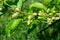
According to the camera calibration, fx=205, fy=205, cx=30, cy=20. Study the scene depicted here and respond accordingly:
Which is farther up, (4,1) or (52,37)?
(4,1)

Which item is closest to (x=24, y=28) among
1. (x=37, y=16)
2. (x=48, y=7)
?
(x=48, y=7)

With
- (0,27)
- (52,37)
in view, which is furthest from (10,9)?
(0,27)

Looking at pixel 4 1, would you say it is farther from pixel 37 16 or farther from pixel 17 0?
pixel 37 16

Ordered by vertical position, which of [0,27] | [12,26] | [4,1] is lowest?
[0,27]

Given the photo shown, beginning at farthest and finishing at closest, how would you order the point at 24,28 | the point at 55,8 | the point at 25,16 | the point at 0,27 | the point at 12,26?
the point at 0,27 → the point at 24,28 → the point at 55,8 → the point at 25,16 → the point at 12,26

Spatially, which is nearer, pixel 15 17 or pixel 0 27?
pixel 15 17

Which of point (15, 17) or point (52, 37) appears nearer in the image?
point (15, 17)

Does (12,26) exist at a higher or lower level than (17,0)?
lower

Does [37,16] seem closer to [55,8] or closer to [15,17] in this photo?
[15,17]

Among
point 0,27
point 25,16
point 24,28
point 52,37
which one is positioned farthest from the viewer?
point 0,27
